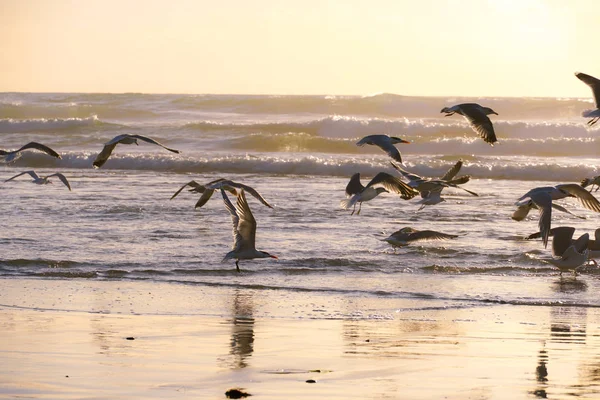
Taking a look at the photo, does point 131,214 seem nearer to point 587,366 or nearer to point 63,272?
point 63,272

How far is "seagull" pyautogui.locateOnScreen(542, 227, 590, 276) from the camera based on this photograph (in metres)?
9.98

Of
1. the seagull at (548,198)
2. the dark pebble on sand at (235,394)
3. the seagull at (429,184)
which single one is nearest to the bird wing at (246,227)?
the seagull at (429,184)

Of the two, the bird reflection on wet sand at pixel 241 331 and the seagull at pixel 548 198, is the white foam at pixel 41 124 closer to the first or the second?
the seagull at pixel 548 198

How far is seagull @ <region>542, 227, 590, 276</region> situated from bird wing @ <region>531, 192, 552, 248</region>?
395 mm

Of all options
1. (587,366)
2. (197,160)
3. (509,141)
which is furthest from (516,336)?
(509,141)

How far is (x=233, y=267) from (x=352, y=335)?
3333mm

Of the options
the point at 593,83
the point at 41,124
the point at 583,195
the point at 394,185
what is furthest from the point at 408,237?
the point at 41,124

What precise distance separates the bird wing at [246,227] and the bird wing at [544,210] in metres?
2.61

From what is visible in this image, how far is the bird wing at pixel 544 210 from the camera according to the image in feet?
31.7

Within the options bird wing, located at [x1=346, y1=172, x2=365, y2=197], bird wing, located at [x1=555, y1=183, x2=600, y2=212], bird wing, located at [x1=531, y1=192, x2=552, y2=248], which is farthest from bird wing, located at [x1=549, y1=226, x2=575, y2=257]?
bird wing, located at [x1=346, y1=172, x2=365, y2=197]

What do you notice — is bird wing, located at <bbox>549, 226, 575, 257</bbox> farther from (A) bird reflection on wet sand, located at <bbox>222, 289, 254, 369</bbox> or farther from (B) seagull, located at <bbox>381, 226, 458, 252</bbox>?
(A) bird reflection on wet sand, located at <bbox>222, 289, 254, 369</bbox>

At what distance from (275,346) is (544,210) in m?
4.04

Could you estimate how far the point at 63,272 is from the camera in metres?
9.86

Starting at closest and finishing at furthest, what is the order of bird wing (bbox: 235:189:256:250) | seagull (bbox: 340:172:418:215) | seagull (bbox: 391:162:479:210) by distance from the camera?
bird wing (bbox: 235:189:256:250), seagull (bbox: 340:172:418:215), seagull (bbox: 391:162:479:210)
